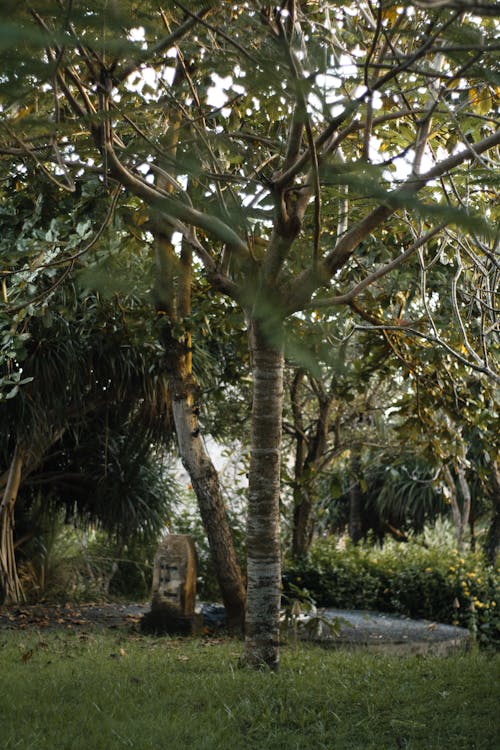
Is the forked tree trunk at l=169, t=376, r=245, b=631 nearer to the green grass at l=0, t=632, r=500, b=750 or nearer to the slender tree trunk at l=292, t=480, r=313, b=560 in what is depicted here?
the green grass at l=0, t=632, r=500, b=750

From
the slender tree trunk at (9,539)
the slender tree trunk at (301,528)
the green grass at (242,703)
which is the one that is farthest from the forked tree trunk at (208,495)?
the slender tree trunk at (301,528)

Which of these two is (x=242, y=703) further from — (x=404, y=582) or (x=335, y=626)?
(x=404, y=582)

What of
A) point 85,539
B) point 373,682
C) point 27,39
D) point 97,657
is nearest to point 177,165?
point 27,39

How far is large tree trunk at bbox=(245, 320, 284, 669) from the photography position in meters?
5.94

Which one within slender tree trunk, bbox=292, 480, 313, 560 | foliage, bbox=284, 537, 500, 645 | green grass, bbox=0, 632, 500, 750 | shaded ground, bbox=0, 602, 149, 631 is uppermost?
slender tree trunk, bbox=292, 480, 313, 560

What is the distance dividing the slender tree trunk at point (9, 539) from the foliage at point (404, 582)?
3372 millimetres

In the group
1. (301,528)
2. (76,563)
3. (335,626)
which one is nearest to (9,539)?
(76,563)

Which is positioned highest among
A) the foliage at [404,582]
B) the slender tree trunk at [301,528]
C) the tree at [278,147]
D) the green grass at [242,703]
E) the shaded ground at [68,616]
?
the tree at [278,147]

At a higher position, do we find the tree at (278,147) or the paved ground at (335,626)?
the tree at (278,147)

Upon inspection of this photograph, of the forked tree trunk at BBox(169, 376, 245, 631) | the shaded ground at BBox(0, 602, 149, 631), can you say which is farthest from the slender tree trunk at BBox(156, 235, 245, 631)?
the shaded ground at BBox(0, 602, 149, 631)

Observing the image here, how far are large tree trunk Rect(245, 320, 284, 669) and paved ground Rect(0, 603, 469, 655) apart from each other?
1.76m

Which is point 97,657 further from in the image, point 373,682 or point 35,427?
point 35,427

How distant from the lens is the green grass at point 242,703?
14.4 ft

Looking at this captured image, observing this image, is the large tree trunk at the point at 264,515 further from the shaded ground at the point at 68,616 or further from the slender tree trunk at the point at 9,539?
the slender tree trunk at the point at 9,539
